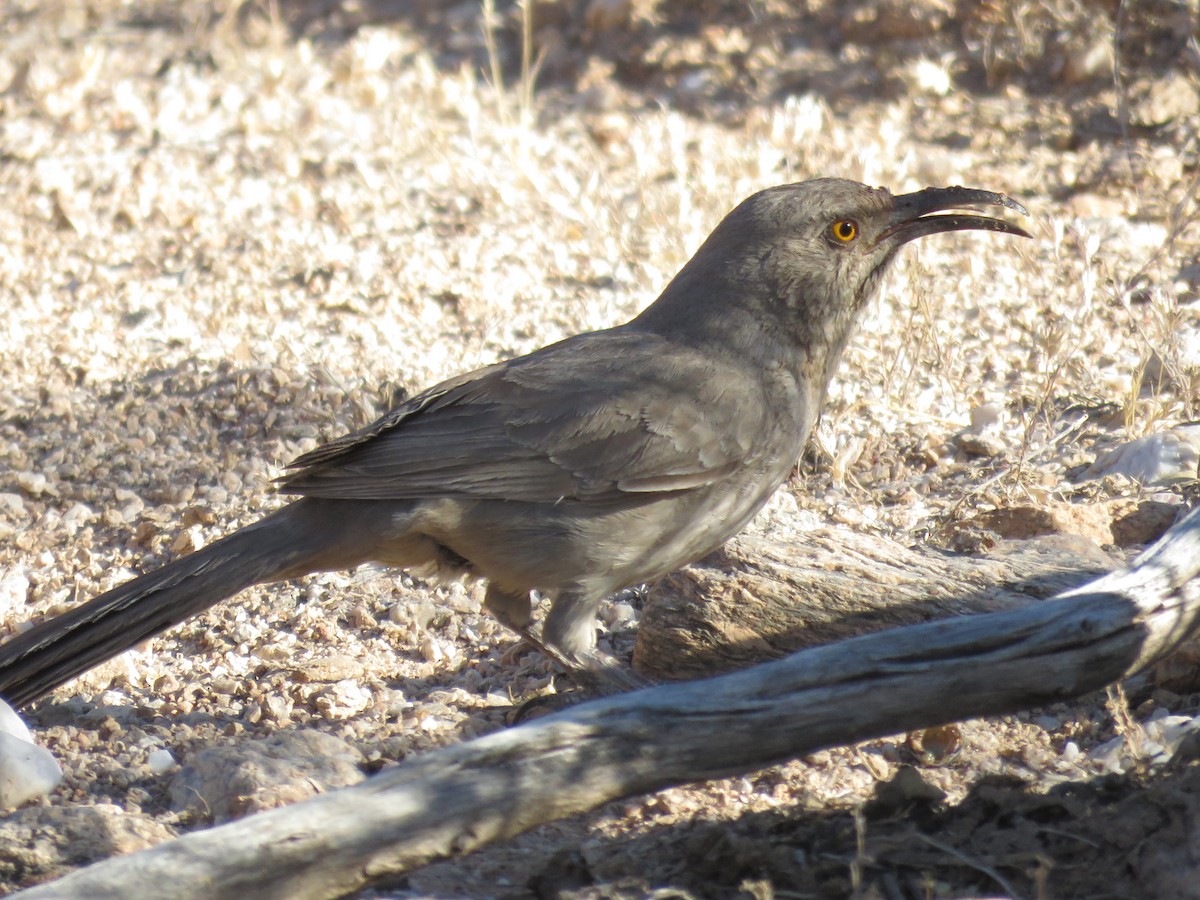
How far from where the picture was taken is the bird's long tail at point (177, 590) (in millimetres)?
4449

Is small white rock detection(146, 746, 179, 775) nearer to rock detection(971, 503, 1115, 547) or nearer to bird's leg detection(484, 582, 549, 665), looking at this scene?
bird's leg detection(484, 582, 549, 665)

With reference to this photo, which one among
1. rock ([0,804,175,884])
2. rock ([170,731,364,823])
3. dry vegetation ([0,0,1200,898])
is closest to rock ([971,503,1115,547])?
dry vegetation ([0,0,1200,898])

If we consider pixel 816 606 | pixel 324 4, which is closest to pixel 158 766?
pixel 816 606

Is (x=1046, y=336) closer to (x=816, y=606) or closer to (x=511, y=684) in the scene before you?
(x=816, y=606)

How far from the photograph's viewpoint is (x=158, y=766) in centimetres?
438

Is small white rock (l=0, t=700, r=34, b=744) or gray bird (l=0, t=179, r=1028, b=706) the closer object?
small white rock (l=0, t=700, r=34, b=744)

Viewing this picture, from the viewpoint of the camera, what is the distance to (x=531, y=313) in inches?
282

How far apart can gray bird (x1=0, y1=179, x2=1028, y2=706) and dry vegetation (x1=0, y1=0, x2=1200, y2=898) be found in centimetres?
42

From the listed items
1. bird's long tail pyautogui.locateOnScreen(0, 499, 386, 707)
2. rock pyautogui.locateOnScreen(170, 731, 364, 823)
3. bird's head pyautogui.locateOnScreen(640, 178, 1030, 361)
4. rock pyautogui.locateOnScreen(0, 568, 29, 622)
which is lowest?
rock pyautogui.locateOnScreen(0, 568, 29, 622)

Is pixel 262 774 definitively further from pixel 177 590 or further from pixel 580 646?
pixel 580 646

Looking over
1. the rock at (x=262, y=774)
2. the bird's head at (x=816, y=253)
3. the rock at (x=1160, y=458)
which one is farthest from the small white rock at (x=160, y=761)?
the rock at (x=1160, y=458)

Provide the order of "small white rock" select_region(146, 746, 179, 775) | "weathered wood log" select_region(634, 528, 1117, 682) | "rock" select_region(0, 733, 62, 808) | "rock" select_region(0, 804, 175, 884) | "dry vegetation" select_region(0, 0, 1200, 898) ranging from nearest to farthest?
"rock" select_region(0, 804, 175, 884)
"dry vegetation" select_region(0, 0, 1200, 898)
"rock" select_region(0, 733, 62, 808)
"small white rock" select_region(146, 746, 179, 775)
"weathered wood log" select_region(634, 528, 1117, 682)

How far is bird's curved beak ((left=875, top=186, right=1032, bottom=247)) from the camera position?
16.9ft

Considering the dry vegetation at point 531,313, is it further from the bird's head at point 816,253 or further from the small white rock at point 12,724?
the bird's head at point 816,253
